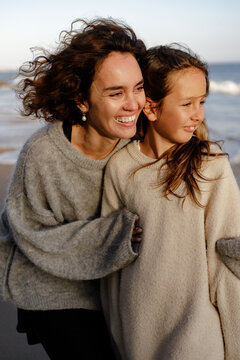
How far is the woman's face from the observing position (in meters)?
2.21

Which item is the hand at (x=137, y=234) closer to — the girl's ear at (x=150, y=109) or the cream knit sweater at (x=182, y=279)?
the cream knit sweater at (x=182, y=279)

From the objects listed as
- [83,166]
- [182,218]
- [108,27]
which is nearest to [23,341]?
[83,166]

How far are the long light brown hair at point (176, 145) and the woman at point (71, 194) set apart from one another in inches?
2.8

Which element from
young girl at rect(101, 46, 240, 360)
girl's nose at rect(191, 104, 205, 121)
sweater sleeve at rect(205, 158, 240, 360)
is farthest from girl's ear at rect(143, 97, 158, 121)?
sweater sleeve at rect(205, 158, 240, 360)

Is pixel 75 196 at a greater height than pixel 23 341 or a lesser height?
greater

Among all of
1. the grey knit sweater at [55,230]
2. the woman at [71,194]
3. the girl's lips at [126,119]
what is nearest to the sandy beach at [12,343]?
the woman at [71,194]

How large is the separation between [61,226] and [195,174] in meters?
0.76

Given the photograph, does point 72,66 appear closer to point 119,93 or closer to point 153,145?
point 119,93

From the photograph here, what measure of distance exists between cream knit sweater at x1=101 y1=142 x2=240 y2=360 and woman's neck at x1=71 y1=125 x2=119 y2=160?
0.30 m

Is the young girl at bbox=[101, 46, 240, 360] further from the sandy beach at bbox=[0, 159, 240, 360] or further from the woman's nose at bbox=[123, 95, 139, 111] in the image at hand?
the sandy beach at bbox=[0, 159, 240, 360]

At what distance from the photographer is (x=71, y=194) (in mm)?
2416

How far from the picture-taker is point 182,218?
6.64 feet

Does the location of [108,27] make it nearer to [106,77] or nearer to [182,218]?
[106,77]

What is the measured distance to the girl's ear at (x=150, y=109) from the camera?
2.27 metres
